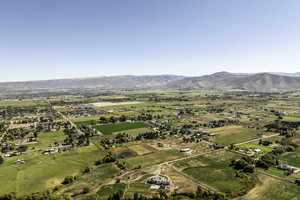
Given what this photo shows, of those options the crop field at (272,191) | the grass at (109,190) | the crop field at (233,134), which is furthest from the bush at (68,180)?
the crop field at (233,134)

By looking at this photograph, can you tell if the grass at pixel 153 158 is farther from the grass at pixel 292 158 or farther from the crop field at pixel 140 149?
the grass at pixel 292 158

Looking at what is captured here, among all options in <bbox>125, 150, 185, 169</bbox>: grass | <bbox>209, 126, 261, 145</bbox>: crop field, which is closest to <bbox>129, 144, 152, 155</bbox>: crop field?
<bbox>125, 150, 185, 169</bbox>: grass

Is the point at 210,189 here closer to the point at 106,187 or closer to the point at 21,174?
the point at 106,187

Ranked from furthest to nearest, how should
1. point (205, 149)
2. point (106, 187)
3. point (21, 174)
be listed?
point (205, 149), point (21, 174), point (106, 187)

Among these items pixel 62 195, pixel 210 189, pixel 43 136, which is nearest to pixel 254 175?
pixel 210 189

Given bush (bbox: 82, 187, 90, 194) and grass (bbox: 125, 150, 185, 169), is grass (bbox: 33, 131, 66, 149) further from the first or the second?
bush (bbox: 82, 187, 90, 194)

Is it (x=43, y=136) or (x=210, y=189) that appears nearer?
(x=210, y=189)

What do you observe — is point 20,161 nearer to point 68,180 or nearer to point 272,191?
point 68,180
